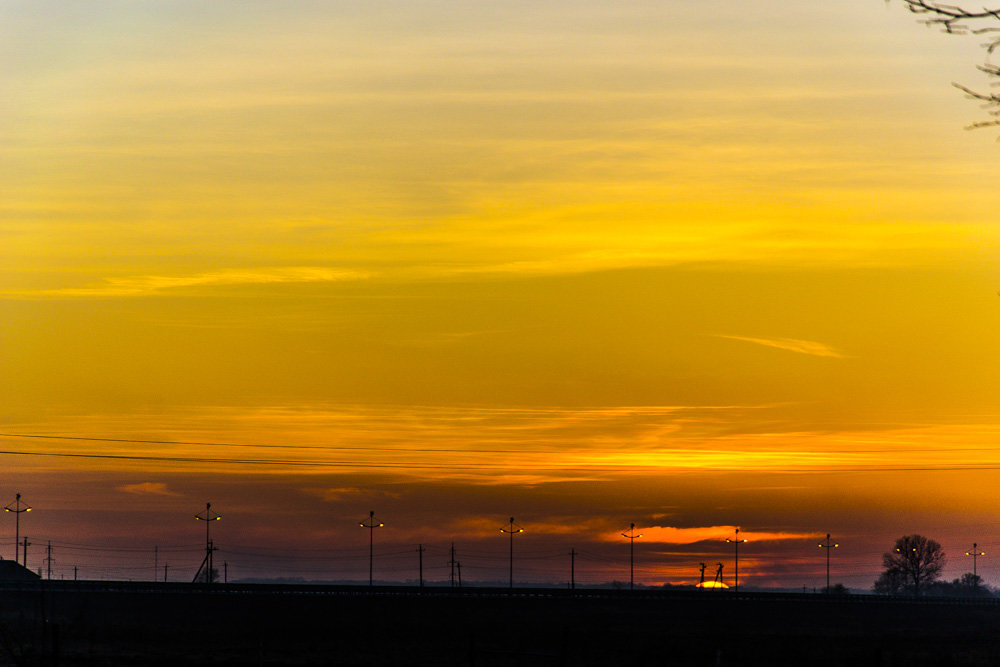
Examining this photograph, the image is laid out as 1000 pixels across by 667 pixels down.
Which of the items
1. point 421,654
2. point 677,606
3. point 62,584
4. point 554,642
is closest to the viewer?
point 421,654

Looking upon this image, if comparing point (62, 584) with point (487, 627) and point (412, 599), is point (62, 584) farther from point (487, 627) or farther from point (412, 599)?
point (487, 627)

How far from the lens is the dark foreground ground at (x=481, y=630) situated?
6825 cm

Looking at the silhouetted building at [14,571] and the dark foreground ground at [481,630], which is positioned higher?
the silhouetted building at [14,571]

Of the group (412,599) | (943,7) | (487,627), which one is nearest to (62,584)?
(412,599)

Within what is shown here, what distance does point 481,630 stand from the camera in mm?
94625

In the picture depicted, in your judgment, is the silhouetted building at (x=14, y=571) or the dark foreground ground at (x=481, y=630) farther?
the silhouetted building at (x=14, y=571)

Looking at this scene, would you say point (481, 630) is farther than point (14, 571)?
No

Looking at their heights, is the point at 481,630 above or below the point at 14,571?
below

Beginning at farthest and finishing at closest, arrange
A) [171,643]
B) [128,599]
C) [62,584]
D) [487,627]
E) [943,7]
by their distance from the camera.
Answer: [62,584] < [128,599] < [487,627] < [171,643] < [943,7]

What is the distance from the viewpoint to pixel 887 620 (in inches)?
5017

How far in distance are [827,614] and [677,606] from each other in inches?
653

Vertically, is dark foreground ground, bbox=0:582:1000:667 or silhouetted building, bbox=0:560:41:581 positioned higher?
silhouetted building, bbox=0:560:41:581

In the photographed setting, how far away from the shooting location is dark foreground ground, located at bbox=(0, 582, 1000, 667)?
224ft

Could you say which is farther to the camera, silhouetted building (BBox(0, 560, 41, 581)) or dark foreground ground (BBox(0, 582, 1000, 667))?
silhouetted building (BBox(0, 560, 41, 581))
